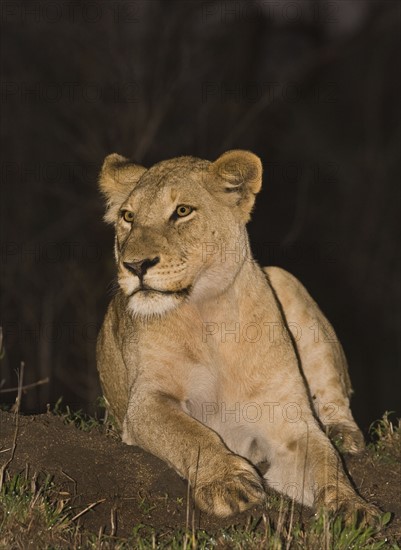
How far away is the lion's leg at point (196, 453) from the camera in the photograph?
422cm

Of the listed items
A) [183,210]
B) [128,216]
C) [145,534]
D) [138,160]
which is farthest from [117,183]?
[138,160]

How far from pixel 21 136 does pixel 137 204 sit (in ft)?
35.4

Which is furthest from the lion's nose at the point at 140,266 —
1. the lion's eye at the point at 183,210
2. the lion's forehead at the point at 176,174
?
the lion's forehead at the point at 176,174

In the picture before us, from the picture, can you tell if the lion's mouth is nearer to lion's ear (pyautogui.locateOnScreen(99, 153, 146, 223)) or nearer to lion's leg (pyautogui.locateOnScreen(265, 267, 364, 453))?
→ lion's ear (pyautogui.locateOnScreen(99, 153, 146, 223))

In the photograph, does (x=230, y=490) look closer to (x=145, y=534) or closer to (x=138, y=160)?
(x=145, y=534)

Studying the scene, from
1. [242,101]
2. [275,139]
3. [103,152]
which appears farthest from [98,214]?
[275,139]

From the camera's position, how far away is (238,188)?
5.26 meters

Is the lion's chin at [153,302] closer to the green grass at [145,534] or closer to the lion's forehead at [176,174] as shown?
the lion's forehead at [176,174]

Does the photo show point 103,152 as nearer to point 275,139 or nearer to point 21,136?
point 21,136

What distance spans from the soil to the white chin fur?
658mm

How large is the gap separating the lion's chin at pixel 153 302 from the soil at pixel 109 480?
658 mm

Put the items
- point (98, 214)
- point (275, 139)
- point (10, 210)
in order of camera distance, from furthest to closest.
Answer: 1. point (275, 139)
2. point (10, 210)
3. point (98, 214)

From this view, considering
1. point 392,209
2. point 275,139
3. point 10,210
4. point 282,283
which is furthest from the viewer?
point 392,209

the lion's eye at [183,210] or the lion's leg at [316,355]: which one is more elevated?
the lion's eye at [183,210]
